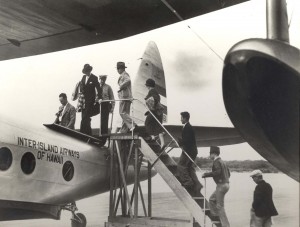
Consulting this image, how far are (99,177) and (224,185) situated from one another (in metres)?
2.08

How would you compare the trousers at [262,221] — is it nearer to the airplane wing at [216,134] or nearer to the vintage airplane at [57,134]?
the vintage airplane at [57,134]

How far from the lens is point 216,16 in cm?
427

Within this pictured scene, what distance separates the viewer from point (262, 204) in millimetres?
4715

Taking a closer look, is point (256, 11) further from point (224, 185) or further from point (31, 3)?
point (31, 3)

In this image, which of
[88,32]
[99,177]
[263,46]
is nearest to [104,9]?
[88,32]

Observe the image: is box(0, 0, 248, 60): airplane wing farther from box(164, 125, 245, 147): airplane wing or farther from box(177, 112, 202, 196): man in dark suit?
box(164, 125, 245, 147): airplane wing

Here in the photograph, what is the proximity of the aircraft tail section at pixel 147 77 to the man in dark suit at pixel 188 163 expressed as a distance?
3.87 metres

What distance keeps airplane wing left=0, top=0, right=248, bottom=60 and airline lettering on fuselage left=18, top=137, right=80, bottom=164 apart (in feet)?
5.89

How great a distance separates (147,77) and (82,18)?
4564 mm

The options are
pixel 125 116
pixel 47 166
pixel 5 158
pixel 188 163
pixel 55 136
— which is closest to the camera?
pixel 5 158

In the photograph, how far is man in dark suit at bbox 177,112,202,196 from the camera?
17.1ft

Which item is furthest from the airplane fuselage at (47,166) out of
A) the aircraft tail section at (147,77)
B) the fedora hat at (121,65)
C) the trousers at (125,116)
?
the aircraft tail section at (147,77)

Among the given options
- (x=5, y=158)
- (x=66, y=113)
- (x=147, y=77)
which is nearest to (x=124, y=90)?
(x=66, y=113)

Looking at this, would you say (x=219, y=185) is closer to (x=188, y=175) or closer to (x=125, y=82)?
(x=188, y=175)
